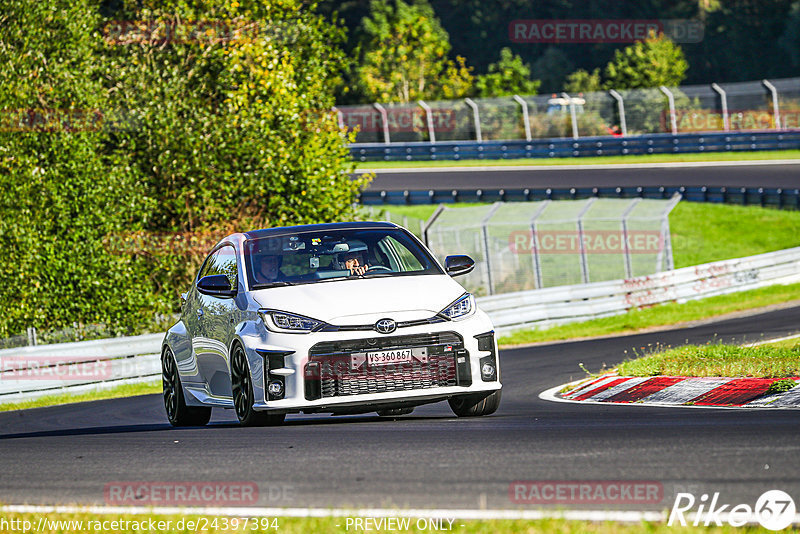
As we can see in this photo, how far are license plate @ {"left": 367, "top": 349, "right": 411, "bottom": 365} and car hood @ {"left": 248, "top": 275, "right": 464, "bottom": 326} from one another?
229 mm

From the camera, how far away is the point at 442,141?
51531 mm

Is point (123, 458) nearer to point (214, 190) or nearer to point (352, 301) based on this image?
point (352, 301)

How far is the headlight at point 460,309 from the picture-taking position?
9.16 m

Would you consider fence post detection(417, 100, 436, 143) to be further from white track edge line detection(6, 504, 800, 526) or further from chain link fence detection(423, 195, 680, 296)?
white track edge line detection(6, 504, 800, 526)

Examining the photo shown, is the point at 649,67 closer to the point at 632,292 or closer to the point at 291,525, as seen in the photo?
the point at 632,292

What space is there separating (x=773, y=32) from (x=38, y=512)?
282ft

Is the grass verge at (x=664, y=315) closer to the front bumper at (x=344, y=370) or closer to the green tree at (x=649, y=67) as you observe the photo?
the front bumper at (x=344, y=370)

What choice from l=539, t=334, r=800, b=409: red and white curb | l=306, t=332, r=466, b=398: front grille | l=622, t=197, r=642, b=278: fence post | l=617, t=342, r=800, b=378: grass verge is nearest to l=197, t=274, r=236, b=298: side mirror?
l=306, t=332, r=466, b=398: front grille

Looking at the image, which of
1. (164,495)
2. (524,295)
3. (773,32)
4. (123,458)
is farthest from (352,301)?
(773,32)

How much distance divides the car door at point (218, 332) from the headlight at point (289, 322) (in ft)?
2.12

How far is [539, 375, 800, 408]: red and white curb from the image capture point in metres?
9.70

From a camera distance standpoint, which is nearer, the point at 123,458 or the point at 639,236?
the point at 123,458

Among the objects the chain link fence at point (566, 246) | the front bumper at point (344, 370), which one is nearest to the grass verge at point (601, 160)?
the chain link fence at point (566, 246)

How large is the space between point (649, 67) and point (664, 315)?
47.6 metres
